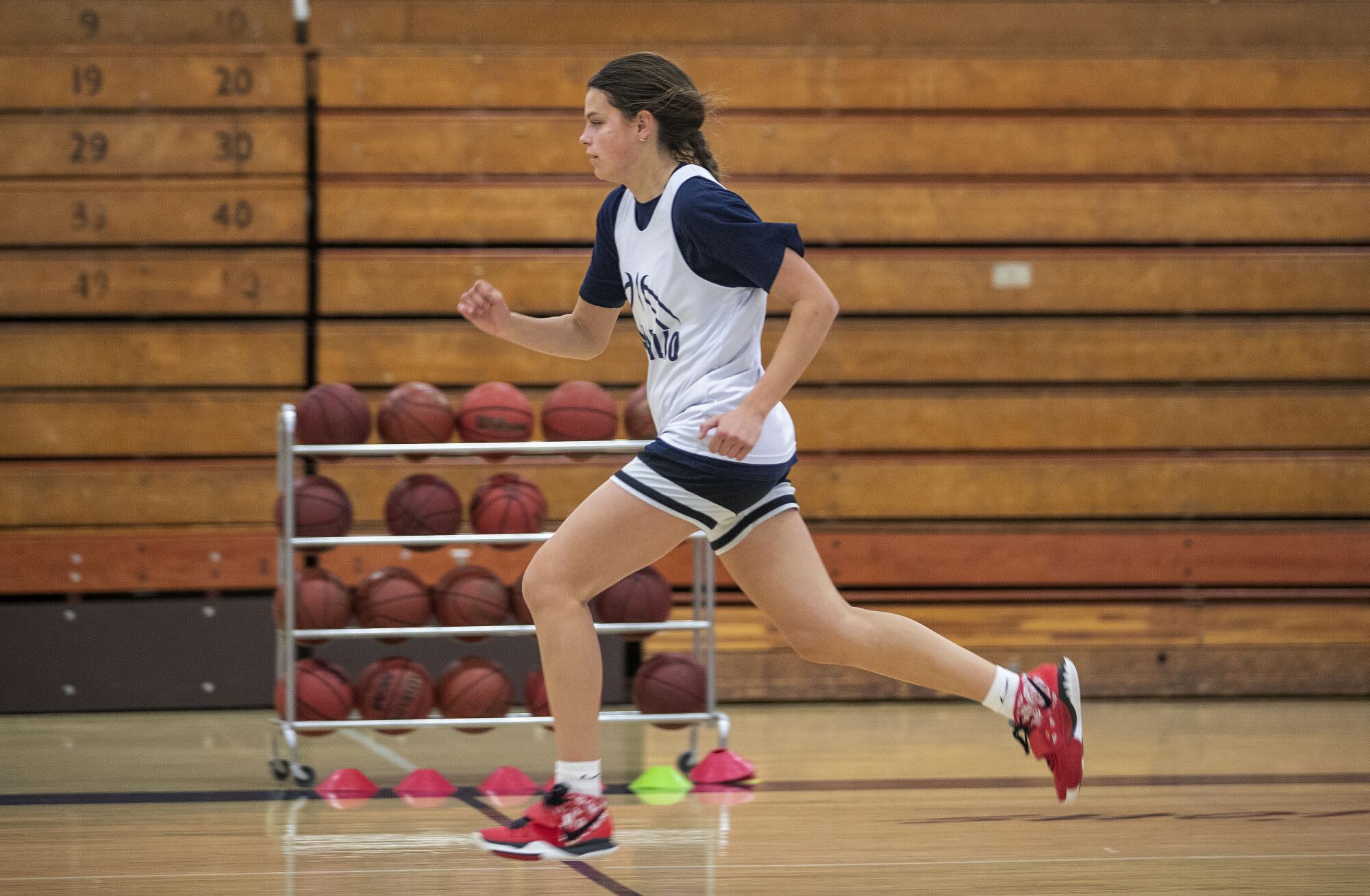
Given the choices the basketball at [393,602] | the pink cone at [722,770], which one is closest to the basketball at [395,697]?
the basketball at [393,602]

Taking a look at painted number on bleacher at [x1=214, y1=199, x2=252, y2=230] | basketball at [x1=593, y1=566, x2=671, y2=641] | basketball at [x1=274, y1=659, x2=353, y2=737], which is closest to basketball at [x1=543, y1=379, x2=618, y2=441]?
basketball at [x1=593, y1=566, x2=671, y2=641]

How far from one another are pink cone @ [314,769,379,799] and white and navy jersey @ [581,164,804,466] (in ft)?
5.87

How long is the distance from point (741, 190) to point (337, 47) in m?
1.82

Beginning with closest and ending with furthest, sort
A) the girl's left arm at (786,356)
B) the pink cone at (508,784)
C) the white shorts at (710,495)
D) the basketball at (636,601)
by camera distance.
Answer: the girl's left arm at (786,356), the white shorts at (710,495), the pink cone at (508,784), the basketball at (636,601)

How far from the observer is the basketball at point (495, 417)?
4211 mm

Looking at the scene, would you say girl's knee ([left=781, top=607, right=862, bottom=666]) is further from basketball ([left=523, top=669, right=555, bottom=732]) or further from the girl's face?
basketball ([left=523, top=669, right=555, bottom=732])

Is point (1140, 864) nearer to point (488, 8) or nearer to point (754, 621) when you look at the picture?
point (754, 621)

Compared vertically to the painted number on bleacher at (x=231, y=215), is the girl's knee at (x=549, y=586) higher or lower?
lower

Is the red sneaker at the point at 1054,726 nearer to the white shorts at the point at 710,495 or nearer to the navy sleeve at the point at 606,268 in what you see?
the white shorts at the point at 710,495

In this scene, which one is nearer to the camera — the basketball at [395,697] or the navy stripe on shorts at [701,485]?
the navy stripe on shorts at [701,485]

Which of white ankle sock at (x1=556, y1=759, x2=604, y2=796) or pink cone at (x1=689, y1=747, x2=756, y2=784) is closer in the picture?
white ankle sock at (x1=556, y1=759, x2=604, y2=796)

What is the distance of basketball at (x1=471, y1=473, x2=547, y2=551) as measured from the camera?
426 cm

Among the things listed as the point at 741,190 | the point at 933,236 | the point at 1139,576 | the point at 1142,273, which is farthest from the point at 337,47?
the point at 1139,576

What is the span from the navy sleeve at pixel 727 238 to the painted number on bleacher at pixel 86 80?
4233 millimetres
